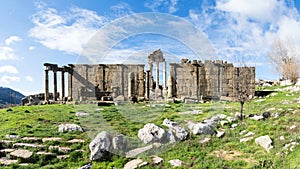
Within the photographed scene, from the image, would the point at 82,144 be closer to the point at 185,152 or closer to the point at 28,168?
the point at 28,168

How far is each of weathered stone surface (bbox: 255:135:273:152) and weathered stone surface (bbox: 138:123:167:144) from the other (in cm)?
361

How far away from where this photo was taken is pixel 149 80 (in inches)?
1346

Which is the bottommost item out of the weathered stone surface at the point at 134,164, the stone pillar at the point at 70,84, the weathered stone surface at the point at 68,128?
the weathered stone surface at the point at 134,164

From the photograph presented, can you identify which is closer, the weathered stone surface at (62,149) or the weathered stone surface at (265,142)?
the weathered stone surface at (265,142)

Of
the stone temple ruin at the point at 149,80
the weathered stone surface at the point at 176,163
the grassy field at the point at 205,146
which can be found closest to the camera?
the grassy field at the point at 205,146

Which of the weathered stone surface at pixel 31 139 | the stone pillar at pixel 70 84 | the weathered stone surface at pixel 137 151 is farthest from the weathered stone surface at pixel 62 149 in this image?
the stone pillar at pixel 70 84

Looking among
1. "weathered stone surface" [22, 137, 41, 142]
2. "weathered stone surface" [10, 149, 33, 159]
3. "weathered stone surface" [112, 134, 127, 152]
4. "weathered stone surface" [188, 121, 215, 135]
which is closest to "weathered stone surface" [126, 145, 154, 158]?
"weathered stone surface" [112, 134, 127, 152]

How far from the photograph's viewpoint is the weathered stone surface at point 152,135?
36.1 ft

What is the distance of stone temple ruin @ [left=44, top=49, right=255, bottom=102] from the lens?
32272mm

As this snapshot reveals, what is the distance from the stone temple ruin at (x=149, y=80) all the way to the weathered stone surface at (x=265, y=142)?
1861 centimetres

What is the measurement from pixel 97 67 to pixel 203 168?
30698 mm

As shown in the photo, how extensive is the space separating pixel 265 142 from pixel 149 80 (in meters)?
24.8

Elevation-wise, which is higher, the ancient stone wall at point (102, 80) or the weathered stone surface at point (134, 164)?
the ancient stone wall at point (102, 80)

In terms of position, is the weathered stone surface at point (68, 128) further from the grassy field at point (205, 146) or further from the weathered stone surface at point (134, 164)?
the weathered stone surface at point (134, 164)
